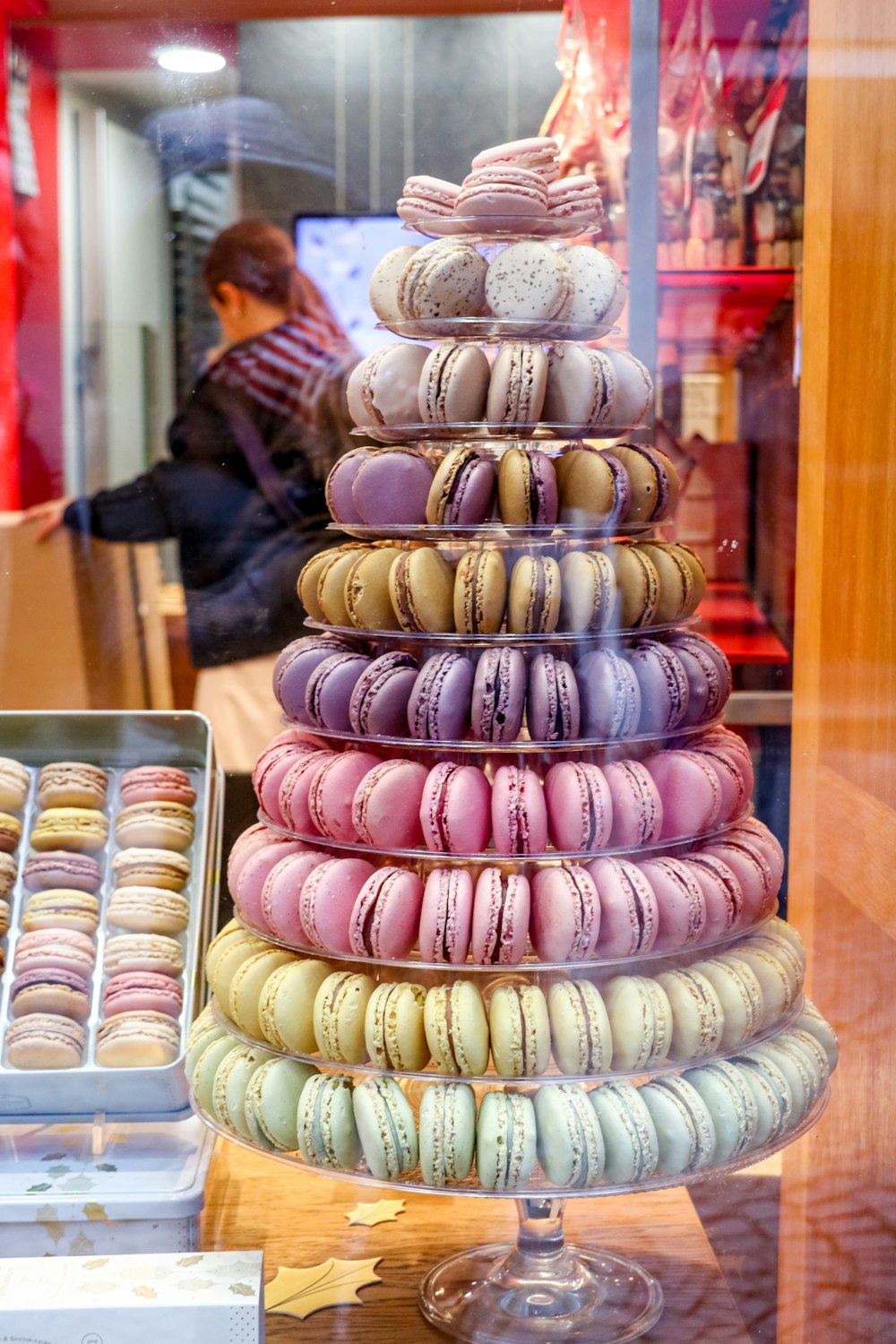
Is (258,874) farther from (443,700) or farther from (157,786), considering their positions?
(157,786)

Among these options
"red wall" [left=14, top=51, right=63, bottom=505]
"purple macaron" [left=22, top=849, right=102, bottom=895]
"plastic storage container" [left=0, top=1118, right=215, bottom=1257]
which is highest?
"red wall" [left=14, top=51, right=63, bottom=505]

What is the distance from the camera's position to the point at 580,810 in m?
0.77

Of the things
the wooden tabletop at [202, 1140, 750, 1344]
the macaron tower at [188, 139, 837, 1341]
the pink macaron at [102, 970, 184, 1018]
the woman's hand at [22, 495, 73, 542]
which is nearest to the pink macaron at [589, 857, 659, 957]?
the macaron tower at [188, 139, 837, 1341]

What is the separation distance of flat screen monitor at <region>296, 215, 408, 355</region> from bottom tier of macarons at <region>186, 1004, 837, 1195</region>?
69 centimetres

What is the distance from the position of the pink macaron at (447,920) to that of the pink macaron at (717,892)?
150mm

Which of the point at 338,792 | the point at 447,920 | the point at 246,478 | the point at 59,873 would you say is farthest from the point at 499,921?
the point at 246,478

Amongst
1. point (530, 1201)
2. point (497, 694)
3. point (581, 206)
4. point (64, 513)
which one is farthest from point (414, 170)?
point (530, 1201)

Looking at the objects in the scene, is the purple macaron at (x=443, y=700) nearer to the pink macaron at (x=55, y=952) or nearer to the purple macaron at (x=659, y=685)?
the purple macaron at (x=659, y=685)

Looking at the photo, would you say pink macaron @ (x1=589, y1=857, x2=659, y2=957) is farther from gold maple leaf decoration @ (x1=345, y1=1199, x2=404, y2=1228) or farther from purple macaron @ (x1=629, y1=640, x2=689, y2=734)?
gold maple leaf decoration @ (x1=345, y1=1199, x2=404, y2=1228)

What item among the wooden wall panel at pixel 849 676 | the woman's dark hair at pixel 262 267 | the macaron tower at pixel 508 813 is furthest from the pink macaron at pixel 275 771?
the woman's dark hair at pixel 262 267

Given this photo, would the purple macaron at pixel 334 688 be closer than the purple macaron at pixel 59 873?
Yes

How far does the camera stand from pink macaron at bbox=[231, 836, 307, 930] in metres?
0.85

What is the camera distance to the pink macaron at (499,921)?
76 centimetres

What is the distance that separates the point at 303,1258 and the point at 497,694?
50 cm
